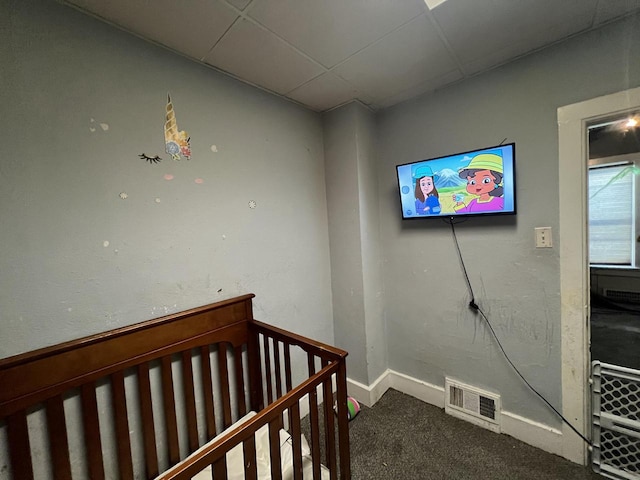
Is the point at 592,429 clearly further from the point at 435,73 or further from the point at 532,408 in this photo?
the point at 435,73

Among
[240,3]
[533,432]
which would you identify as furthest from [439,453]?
[240,3]

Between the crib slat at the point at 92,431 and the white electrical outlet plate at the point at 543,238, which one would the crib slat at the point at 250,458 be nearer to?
the crib slat at the point at 92,431

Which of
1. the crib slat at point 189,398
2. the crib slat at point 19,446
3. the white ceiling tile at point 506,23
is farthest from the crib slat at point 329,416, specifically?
the white ceiling tile at point 506,23

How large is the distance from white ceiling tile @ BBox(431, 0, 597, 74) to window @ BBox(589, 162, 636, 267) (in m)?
3.98

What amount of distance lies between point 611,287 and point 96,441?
623 cm

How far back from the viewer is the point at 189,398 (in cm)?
130

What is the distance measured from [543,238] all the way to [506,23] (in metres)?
1.13

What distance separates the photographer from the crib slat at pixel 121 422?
1.10 metres

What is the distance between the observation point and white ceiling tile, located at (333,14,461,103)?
4.20 feet

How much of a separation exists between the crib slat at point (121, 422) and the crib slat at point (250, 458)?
0.67m

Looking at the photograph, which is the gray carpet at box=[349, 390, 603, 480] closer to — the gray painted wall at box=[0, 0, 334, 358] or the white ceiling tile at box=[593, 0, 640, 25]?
the gray painted wall at box=[0, 0, 334, 358]

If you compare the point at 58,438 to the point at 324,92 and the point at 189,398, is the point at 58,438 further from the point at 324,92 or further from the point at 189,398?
the point at 324,92

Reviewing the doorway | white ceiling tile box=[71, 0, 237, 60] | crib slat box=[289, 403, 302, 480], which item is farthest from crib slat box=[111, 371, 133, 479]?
the doorway

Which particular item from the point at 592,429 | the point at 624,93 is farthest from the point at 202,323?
the point at 624,93
